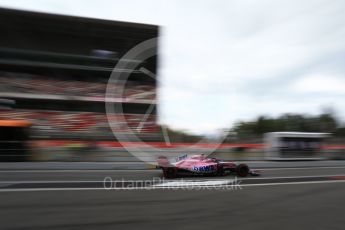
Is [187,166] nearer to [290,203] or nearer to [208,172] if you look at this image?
[208,172]

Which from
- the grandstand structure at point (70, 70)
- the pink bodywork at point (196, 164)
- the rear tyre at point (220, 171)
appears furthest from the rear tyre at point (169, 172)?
the grandstand structure at point (70, 70)

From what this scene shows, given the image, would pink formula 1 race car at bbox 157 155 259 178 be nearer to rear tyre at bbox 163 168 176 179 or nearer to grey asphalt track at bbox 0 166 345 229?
rear tyre at bbox 163 168 176 179

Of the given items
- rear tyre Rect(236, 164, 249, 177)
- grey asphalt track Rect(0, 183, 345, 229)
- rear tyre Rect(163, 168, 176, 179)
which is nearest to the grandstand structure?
rear tyre Rect(236, 164, 249, 177)

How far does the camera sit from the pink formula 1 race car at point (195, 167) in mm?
11836

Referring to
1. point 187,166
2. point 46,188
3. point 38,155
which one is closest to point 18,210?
point 46,188

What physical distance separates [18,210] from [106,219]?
62.6 inches

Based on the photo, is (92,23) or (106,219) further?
(92,23)

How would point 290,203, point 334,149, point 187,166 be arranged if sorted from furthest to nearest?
point 334,149 < point 187,166 < point 290,203

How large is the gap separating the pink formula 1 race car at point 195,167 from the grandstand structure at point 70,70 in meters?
15.7

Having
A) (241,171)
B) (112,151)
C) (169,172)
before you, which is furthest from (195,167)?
(112,151)

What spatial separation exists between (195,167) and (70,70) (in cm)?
2446

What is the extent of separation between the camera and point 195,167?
12062 millimetres

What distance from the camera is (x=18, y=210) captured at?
6.94m

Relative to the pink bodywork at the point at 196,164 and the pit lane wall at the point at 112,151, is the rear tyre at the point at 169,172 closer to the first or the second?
the pink bodywork at the point at 196,164
